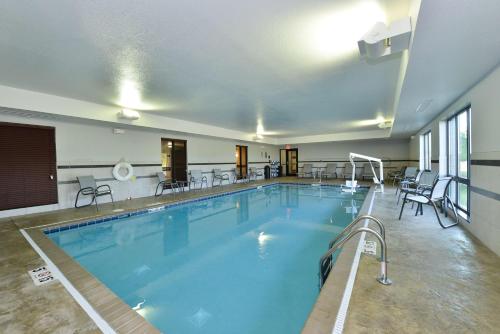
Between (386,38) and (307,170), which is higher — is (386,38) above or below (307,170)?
above

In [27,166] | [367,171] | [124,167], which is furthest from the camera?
[367,171]

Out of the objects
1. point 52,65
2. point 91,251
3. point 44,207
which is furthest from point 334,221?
point 44,207

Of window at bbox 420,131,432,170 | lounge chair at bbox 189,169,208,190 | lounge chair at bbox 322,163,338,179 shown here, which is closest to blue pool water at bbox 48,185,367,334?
lounge chair at bbox 189,169,208,190

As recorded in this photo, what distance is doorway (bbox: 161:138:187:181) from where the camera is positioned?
7.50 m

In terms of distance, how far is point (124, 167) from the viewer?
5957mm

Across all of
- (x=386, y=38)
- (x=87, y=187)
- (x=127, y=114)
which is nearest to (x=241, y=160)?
(x=127, y=114)

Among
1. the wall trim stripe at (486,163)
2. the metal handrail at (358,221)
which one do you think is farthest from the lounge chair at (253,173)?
the metal handrail at (358,221)

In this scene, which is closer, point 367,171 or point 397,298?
point 397,298

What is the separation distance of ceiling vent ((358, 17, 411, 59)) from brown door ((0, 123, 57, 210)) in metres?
6.03

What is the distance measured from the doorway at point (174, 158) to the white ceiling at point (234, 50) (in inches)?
120

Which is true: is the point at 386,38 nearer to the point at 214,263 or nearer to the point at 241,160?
the point at 214,263

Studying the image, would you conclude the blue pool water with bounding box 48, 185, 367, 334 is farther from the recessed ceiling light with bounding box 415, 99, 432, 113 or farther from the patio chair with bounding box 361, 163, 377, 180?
the patio chair with bounding box 361, 163, 377, 180

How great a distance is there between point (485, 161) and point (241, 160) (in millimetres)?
9107

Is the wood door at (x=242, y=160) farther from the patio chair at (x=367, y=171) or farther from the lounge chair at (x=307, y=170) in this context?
the patio chair at (x=367, y=171)
